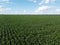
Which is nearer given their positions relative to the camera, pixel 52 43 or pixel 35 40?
pixel 52 43

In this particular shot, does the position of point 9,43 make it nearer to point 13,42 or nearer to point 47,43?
point 13,42

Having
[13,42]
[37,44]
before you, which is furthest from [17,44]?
[37,44]

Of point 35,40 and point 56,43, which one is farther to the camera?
point 35,40

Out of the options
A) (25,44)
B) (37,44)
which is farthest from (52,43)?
(25,44)

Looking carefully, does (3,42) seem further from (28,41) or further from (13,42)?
(28,41)

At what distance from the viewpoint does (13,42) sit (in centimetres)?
1096

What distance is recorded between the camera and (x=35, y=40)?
11711mm

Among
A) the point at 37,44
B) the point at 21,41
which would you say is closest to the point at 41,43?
the point at 37,44

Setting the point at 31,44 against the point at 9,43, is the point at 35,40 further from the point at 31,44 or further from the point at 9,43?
the point at 9,43

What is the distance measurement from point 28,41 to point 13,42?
39.4 inches

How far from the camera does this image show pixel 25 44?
10734 millimetres

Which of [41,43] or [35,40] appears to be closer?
[41,43]

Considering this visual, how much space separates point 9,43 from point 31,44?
52.5 inches

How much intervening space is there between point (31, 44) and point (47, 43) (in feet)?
3.19
